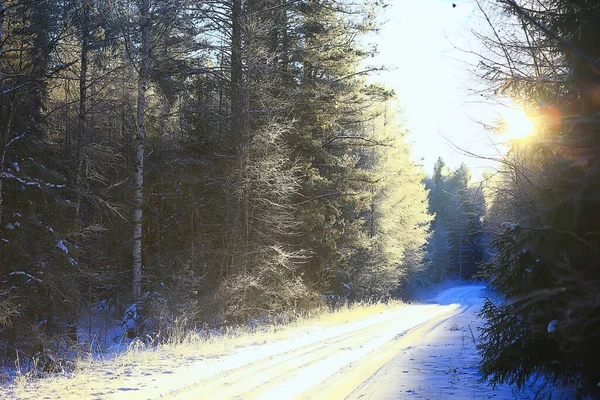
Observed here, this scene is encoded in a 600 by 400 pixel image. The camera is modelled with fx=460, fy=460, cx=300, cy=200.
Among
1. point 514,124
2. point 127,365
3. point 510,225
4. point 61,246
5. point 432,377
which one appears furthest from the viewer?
point 61,246

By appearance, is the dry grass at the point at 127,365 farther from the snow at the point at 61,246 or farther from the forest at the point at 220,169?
the snow at the point at 61,246

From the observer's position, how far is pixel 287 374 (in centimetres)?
823

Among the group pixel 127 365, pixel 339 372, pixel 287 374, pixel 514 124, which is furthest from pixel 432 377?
pixel 127 365

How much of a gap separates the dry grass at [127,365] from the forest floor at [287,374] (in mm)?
18

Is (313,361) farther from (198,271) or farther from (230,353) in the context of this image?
(198,271)

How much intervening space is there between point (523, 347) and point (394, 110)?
31.9 meters

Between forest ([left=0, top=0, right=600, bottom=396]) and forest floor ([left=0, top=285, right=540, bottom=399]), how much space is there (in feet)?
5.14

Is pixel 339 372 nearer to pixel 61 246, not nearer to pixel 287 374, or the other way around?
pixel 287 374

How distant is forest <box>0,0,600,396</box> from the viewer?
5.74 metres

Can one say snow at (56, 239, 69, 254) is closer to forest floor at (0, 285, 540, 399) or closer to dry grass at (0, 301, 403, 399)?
dry grass at (0, 301, 403, 399)

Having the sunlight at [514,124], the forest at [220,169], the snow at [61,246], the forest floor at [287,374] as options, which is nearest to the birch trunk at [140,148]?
the forest at [220,169]

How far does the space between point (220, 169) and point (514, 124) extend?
11234 mm

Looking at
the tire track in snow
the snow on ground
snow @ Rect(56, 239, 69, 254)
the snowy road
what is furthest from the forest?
the tire track in snow

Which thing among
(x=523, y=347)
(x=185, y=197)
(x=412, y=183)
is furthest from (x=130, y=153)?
Result: (x=412, y=183)
